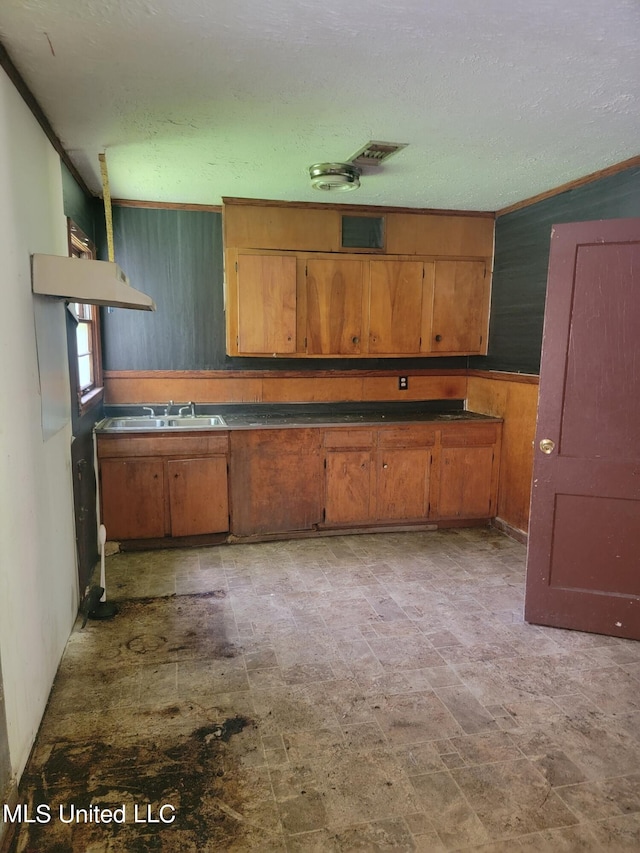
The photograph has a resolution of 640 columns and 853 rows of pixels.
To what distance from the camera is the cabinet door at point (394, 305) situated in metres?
4.23

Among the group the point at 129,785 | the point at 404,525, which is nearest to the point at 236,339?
the point at 404,525

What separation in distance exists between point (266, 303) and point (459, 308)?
156 cm

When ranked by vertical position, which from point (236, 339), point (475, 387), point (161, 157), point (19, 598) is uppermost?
point (161, 157)

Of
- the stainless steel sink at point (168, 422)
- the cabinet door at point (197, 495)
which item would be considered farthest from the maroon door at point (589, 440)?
the stainless steel sink at point (168, 422)

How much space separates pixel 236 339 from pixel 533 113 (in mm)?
2427

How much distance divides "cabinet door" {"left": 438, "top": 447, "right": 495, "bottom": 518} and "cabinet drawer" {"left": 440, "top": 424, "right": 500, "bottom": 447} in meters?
0.04

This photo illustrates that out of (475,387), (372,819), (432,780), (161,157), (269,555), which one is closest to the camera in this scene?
(372,819)

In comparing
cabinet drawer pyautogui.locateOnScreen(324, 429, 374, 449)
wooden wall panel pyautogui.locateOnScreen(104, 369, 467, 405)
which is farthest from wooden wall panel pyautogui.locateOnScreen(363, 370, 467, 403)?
cabinet drawer pyautogui.locateOnScreen(324, 429, 374, 449)

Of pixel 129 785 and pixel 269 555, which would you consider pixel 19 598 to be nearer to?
pixel 129 785

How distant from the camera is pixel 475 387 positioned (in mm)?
4660

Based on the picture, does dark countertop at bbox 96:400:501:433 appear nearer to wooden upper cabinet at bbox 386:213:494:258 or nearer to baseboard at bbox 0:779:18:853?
wooden upper cabinet at bbox 386:213:494:258

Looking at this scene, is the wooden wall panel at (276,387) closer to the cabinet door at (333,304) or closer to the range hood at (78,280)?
the cabinet door at (333,304)

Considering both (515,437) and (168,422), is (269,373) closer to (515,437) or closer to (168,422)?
(168,422)

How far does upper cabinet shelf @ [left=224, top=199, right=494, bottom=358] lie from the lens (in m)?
4.04
